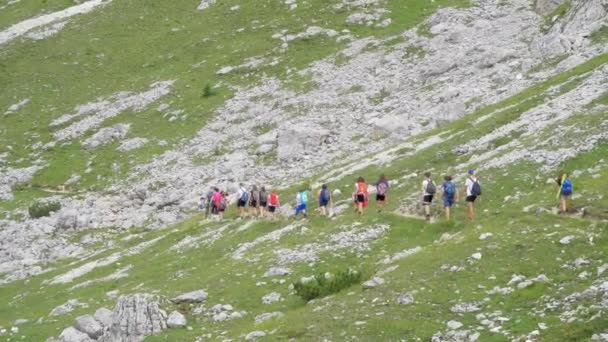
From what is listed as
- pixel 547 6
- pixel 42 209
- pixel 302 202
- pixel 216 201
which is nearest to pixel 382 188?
pixel 302 202

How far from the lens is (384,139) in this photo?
201 ft

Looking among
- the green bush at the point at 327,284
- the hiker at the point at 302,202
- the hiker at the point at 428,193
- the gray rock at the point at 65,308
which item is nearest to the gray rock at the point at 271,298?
the green bush at the point at 327,284

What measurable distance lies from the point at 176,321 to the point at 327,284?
22.4 feet

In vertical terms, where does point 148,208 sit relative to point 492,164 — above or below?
below

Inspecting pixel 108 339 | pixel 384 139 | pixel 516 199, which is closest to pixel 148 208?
pixel 384 139

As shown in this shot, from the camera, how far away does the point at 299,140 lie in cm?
6400

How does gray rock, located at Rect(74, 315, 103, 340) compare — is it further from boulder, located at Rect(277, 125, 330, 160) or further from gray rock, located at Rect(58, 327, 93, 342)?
boulder, located at Rect(277, 125, 330, 160)

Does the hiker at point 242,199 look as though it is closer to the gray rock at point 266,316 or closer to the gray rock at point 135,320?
the gray rock at point 135,320

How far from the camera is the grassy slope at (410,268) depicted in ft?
86.7

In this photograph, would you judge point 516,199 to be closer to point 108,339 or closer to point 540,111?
point 540,111

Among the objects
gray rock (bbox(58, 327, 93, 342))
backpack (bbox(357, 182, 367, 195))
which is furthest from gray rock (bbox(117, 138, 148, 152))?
gray rock (bbox(58, 327, 93, 342))

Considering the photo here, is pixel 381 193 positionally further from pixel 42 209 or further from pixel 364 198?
pixel 42 209

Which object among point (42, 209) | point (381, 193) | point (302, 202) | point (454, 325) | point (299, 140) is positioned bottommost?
point (42, 209)

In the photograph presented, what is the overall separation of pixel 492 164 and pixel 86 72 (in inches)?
2383
